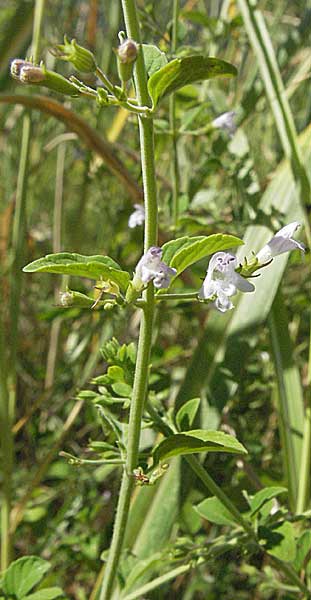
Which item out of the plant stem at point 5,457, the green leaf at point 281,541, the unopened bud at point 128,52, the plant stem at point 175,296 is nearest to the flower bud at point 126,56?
the unopened bud at point 128,52

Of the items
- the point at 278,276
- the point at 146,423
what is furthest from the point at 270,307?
the point at 146,423

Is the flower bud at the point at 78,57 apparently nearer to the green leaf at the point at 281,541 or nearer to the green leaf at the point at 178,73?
the green leaf at the point at 178,73

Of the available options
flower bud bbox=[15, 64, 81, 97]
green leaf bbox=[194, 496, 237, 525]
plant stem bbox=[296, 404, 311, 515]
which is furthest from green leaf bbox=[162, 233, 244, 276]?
plant stem bbox=[296, 404, 311, 515]

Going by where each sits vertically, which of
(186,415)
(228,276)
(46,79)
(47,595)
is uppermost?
(46,79)

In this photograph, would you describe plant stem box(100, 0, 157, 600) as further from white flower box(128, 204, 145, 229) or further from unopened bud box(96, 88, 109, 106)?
white flower box(128, 204, 145, 229)

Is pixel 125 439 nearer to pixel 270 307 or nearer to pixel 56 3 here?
pixel 270 307

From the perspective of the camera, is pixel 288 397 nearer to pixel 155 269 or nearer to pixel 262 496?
pixel 262 496

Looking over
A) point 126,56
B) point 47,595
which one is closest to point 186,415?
point 47,595
